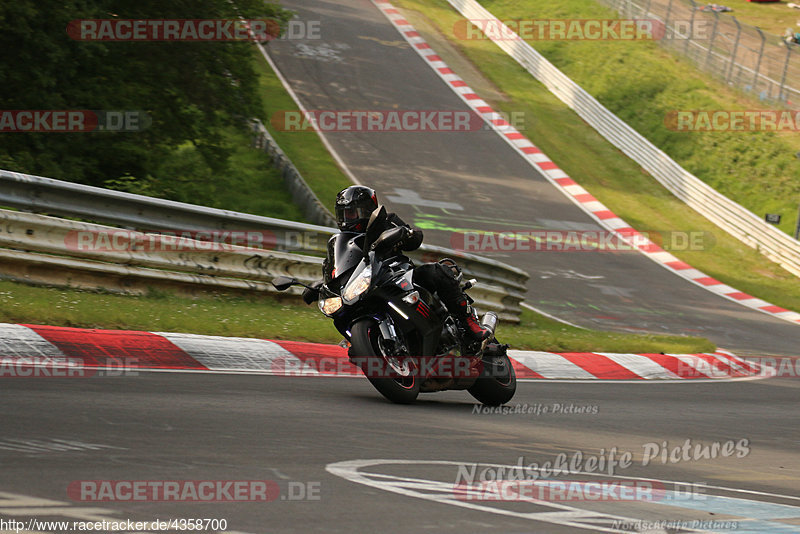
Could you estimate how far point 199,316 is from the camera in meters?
9.70

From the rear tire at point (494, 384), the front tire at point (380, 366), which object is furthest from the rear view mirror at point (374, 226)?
the rear tire at point (494, 384)

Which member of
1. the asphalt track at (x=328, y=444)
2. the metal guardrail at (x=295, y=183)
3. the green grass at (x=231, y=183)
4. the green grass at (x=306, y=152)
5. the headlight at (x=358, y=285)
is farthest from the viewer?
the green grass at (x=306, y=152)

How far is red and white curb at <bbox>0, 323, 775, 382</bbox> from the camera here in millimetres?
7156

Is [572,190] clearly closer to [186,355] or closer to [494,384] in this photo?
[494,384]

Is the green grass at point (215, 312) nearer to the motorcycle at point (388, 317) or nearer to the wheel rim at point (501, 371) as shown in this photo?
the motorcycle at point (388, 317)

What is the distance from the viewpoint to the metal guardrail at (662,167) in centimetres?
2569

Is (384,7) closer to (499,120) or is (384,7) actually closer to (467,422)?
(499,120)

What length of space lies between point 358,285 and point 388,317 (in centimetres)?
38

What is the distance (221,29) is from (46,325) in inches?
428

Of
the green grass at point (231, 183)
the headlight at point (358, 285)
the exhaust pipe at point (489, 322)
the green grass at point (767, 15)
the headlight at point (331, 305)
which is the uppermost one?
the green grass at point (767, 15)

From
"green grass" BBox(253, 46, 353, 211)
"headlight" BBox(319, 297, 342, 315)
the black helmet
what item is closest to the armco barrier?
the black helmet

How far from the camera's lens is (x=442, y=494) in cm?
432

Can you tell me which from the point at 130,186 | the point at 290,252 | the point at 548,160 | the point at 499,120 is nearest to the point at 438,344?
the point at 290,252

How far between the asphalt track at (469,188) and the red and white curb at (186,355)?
6.69m
